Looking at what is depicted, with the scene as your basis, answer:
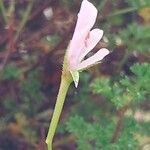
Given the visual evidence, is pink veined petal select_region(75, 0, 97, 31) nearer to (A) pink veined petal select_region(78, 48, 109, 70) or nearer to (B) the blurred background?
(A) pink veined petal select_region(78, 48, 109, 70)

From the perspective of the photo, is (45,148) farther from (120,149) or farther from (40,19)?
(40,19)

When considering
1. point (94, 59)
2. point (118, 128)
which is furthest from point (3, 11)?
point (94, 59)

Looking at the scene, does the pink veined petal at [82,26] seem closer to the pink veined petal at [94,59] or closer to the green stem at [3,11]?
the pink veined petal at [94,59]

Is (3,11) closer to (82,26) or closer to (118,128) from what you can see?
(118,128)

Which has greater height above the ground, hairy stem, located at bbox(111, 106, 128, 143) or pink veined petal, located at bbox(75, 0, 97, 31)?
pink veined petal, located at bbox(75, 0, 97, 31)

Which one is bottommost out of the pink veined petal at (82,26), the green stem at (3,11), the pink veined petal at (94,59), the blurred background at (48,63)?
the blurred background at (48,63)

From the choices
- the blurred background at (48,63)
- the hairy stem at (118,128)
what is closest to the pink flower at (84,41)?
the hairy stem at (118,128)

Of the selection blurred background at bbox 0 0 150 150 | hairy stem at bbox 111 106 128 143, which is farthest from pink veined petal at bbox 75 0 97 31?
blurred background at bbox 0 0 150 150

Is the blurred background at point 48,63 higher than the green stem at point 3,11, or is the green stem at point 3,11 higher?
the green stem at point 3,11
